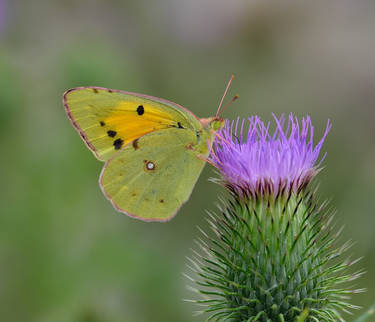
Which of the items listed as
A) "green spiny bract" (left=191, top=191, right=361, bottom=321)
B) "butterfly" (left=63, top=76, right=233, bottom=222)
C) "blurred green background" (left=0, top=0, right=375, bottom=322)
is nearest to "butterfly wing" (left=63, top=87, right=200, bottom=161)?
"butterfly" (left=63, top=76, right=233, bottom=222)

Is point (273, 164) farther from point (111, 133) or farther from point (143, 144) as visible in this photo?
point (111, 133)

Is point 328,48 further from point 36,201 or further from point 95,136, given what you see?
point 95,136

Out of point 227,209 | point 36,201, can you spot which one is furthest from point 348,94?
point 227,209

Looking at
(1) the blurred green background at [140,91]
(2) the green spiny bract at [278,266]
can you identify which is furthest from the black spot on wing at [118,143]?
(1) the blurred green background at [140,91]

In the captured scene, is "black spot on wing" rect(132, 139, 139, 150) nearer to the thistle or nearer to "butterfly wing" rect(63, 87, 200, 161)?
"butterfly wing" rect(63, 87, 200, 161)

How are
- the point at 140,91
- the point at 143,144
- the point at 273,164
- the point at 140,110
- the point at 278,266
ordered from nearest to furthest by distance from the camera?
the point at 278,266, the point at 273,164, the point at 140,110, the point at 143,144, the point at 140,91

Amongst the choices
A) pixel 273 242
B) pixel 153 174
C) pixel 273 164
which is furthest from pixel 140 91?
pixel 273 242
